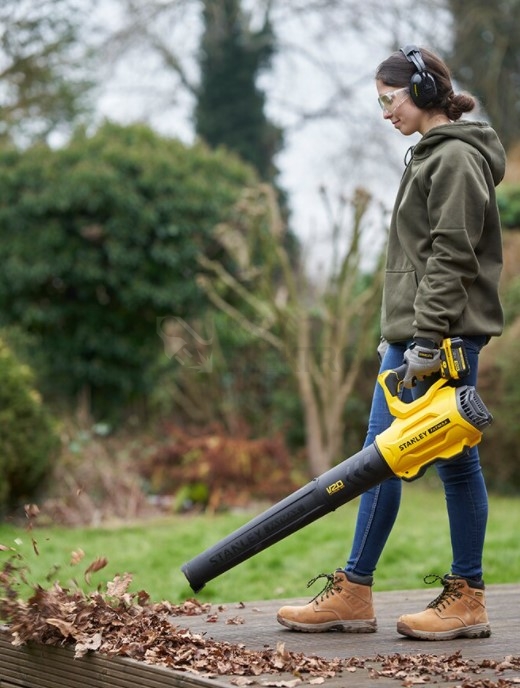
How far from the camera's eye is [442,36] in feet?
54.9

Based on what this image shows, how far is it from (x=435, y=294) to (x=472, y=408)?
33 centimetres

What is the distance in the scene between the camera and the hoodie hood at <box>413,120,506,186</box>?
3055 millimetres

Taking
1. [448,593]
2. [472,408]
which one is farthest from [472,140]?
[448,593]

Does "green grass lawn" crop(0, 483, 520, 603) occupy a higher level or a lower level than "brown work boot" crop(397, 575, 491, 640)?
higher

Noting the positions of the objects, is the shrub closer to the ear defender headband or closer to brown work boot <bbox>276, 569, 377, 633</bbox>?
brown work boot <bbox>276, 569, 377, 633</bbox>

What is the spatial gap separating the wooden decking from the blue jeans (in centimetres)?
23

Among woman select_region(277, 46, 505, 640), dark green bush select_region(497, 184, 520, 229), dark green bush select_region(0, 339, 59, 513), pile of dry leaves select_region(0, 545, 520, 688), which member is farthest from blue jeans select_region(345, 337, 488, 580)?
dark green bush select_region(497, 184, 520, 229)

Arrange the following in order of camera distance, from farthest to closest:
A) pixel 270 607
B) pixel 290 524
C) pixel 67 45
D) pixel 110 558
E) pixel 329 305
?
1. pixel 67 45
2. pixel 329 305
3. pixel 110 558
4. pixel 270 607
5. pixel 290 524

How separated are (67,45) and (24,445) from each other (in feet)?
33.6

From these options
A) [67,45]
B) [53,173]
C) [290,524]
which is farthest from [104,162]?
[290,524]

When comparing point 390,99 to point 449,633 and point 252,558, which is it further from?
point 252,558

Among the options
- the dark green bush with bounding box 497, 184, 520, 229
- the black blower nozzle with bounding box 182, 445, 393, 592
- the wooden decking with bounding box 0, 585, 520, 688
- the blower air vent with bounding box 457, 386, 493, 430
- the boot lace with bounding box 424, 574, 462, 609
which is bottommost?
the wooden decking with bounding box 0, 585, 520, 688

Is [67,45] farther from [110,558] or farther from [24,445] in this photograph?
[110,558]

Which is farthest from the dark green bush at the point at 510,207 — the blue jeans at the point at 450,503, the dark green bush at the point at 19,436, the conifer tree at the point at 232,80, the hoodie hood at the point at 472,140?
Result: the blue jeans at the point at 450,503
